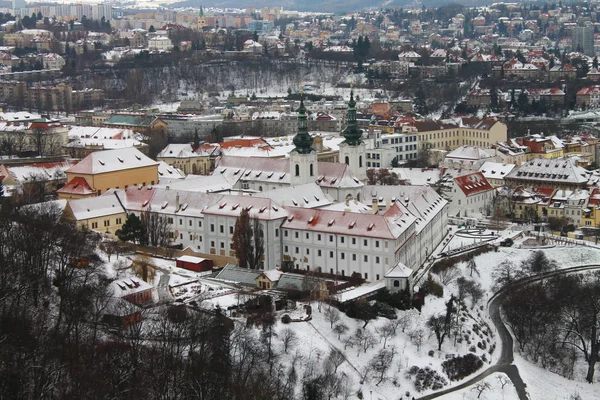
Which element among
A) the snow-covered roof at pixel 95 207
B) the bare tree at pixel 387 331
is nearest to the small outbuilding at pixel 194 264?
the snow-covered roof at pixel 95 207

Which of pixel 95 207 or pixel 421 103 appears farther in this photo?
pixel 421 103

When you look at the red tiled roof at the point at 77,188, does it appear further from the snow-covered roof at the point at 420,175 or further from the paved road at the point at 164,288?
the snow-covered roof at the point at 420,175

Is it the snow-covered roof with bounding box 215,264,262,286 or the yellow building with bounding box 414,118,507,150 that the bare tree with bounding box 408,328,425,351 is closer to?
the snow-covered roof with bounding box 215,264,262,286

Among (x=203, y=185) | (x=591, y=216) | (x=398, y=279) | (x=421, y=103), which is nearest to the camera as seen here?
(x=398, y=279)

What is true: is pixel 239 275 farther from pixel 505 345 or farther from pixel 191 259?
pixel 505 345

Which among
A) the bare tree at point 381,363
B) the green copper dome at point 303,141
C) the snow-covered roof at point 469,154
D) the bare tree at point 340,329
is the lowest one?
the bare tree at point 381,363

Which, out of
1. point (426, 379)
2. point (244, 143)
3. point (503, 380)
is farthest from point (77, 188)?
point (503, 380)
